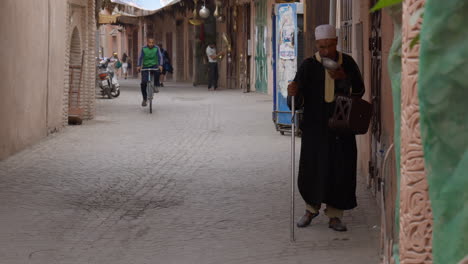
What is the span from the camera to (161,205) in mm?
8664

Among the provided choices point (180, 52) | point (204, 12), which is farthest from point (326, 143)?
point (180, 52)

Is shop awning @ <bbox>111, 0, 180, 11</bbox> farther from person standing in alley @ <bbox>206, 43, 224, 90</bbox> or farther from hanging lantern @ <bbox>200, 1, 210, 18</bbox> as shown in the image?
hanging lantern @ <bbox>200, 1, 210, 18</bbox>

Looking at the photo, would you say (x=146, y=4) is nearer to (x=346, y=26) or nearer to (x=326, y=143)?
(x=346, y=26)

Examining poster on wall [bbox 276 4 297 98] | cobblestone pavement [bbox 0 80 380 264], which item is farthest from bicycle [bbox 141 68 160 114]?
poster on wall [bbox 276 4 297 98]

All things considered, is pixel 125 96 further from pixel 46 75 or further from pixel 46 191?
pixel 46 191

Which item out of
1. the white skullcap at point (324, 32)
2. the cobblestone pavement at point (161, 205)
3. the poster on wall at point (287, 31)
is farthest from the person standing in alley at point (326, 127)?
the poster on wall at point (287, 31)

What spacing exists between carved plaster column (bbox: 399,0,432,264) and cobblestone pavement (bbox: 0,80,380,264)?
4296 millimetres

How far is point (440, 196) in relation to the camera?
1800 mm

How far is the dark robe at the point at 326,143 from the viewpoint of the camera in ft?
23.6

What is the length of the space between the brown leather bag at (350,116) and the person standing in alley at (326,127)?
5.0 inches

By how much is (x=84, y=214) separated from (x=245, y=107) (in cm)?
1603

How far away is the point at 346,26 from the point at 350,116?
499 cm

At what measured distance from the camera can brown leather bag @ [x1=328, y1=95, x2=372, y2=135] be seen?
274 inches

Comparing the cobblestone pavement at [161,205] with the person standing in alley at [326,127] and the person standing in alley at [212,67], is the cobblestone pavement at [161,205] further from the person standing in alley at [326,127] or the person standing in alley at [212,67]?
the person standing in alley at [212,67]
